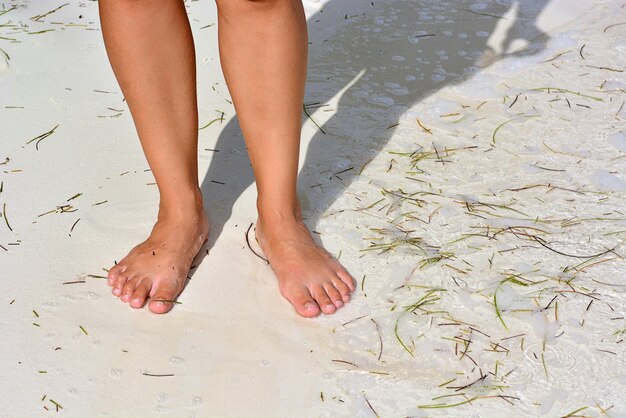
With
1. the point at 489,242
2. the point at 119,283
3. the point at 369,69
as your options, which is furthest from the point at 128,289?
the point at 369,69

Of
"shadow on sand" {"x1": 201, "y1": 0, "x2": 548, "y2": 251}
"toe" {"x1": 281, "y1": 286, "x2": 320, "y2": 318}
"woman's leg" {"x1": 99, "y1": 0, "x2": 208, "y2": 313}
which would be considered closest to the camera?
"woman's leg" {"x1": 99, "y1": 0, "x2": 208, "y2": 313}

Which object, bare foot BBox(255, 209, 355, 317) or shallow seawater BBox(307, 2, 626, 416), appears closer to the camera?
shallow seawater BBox(307, 2, 626, 416)

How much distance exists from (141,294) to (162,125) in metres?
0.38

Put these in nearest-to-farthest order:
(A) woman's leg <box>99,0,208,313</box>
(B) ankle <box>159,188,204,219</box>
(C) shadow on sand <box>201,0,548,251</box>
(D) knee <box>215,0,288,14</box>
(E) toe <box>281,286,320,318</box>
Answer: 1. (D) knee <box>215,0,288,14</box>
2. (A) woman's leg <box>99,0,208,313</box>
3. (E) toe <box>281,286,320,318</box>
4. (B) ankle <box>159,188,204,219</box>
5. (C) shadow on sand <box>201,0,548,251</box>

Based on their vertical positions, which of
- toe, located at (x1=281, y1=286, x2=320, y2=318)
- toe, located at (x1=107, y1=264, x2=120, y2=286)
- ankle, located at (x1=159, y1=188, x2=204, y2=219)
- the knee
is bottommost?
toe, located at (x1=107, y1=264, x2=120, y2=286)

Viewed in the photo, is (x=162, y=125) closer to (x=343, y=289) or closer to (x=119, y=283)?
(x=119, y=283)

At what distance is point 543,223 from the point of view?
227 centimetres

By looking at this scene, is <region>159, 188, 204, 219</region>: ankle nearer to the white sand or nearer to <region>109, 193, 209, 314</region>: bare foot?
<region>109, 193, 209, 314</region>: bare foot

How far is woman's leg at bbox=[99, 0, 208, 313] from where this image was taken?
1.86 metres

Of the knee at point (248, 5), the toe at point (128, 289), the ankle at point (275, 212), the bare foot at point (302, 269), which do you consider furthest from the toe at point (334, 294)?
the knee at point (248, 5)

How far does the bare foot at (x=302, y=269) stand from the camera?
1995mm

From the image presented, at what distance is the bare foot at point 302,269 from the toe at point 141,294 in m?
0.29

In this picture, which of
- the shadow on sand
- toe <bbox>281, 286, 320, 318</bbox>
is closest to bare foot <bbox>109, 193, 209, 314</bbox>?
the shadow on sand

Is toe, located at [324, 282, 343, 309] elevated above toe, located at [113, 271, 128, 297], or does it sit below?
above
